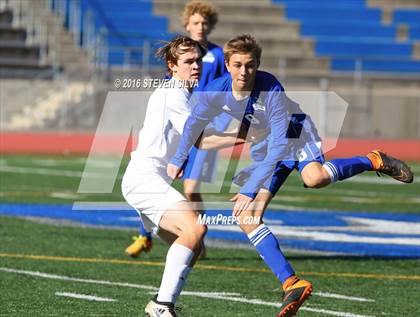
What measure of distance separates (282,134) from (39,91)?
57.5 ft

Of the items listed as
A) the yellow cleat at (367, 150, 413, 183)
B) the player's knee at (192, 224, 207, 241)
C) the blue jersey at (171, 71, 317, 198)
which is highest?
the blue jersey at (171, 71, 317, 198)

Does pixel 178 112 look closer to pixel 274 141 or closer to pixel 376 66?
pixel 274 141

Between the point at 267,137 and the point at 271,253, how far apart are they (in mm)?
1014

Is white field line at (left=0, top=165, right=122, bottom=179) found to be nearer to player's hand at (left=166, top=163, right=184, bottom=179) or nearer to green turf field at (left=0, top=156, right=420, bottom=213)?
green turf field at (left=0, top=156, right=420, bottom=213)

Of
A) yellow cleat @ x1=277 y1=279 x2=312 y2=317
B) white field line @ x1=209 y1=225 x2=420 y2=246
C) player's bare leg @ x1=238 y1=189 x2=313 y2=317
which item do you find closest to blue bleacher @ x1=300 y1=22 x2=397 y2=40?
white field line @ x1=209 y1=225 x2=420 y2=246

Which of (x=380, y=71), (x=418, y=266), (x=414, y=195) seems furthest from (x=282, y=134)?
(x=380, y=71)

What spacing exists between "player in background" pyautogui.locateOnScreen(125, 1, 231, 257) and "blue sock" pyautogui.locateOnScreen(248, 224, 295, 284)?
8.62 ft

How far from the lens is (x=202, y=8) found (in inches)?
366

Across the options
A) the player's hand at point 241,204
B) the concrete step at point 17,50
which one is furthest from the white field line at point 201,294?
the concrete step at point 17,50

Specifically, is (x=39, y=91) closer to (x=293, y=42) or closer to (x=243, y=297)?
(x=293, y=42)

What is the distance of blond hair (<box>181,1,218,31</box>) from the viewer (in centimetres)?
930

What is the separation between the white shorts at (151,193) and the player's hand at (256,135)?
87 centimetres

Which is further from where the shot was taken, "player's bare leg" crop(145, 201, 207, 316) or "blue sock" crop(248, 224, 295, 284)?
"blue sock" crop(248, 224, 295, 284)

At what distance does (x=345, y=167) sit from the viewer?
276 inches
